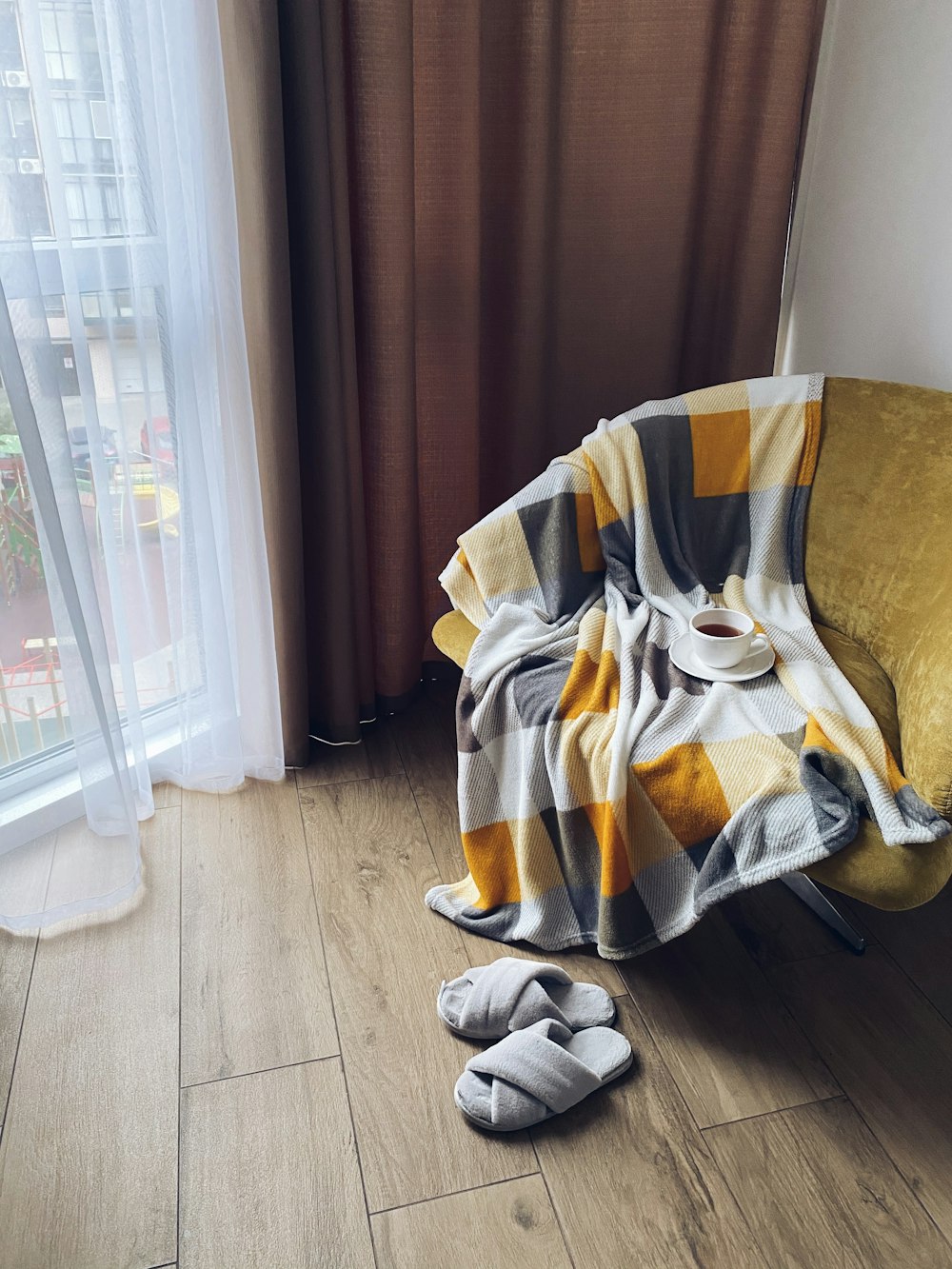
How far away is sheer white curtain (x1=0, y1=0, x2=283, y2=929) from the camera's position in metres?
1.44

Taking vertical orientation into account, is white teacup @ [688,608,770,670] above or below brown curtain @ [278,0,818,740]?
below

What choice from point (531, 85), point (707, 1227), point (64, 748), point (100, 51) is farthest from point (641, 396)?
point (707, 1227)

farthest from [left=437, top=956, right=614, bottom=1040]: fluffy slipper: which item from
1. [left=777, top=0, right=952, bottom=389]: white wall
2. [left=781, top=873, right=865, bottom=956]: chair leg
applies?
[left=777, top=0, right=952, bottom=389]: white wall

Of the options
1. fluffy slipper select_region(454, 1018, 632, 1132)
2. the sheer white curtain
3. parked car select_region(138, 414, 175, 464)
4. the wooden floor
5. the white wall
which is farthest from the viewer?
the white wall

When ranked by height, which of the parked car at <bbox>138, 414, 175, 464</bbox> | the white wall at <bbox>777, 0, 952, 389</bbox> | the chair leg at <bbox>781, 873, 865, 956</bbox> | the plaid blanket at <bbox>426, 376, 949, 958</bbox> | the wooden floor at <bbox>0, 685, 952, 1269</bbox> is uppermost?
the white wall at <bbox>777, 0, 952, 389</bbox>

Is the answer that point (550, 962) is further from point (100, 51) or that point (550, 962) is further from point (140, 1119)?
point (100, 51)

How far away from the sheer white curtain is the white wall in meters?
1.28

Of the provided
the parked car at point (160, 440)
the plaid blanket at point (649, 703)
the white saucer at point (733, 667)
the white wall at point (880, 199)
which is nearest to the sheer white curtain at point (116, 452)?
the parked car at point (160, 440)

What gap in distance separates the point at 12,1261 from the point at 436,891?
790mm

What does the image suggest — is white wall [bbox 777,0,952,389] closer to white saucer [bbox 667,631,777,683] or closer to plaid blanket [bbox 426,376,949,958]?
plaid blanket [bbox 426,376,949,958]

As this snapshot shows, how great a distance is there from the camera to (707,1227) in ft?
4.01

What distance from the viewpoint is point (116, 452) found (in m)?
1.69

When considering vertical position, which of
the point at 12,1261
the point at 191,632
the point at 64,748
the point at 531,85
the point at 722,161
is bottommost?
the point at 12,1261

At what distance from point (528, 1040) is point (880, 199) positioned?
1.74 metres
